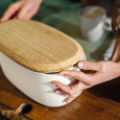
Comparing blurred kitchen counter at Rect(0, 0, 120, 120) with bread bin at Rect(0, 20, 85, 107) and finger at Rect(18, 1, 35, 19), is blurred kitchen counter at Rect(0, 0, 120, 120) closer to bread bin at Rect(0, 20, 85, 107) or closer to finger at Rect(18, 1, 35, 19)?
bread bin at Rect(0, 20, 85, 107)

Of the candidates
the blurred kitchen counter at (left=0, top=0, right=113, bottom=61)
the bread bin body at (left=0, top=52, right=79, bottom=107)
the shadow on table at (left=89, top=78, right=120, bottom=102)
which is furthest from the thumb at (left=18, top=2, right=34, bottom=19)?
the shadow on table at (left=89, top=78, right=120, bottom=102)

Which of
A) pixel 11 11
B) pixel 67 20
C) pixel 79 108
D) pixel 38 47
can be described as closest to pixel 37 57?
pixel 38 47

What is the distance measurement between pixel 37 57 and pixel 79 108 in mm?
199

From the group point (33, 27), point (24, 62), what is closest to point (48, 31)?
point (33, 27)

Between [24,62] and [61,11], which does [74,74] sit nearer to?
[24,62]

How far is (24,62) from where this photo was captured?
58 cm

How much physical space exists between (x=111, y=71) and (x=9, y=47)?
11.2 inches

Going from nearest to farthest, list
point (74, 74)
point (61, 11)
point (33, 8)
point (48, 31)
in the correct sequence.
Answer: point (74, 74)
point (48, 31)
point (33, 8)
point (61, 11)

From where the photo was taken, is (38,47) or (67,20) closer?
(38,47)

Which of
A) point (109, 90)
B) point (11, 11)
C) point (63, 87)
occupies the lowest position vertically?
point (109, 90)

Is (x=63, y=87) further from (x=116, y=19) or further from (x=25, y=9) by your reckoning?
Answer: (x=25, y=9)

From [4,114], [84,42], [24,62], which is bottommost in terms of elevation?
[84,42]

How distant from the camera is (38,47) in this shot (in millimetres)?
618

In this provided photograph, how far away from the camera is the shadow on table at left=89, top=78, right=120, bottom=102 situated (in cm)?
69
